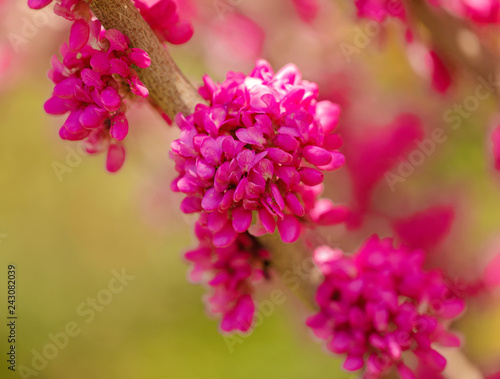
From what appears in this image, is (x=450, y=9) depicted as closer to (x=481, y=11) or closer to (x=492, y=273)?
(x=481, y=11)

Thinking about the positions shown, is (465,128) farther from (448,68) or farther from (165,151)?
(165,151)

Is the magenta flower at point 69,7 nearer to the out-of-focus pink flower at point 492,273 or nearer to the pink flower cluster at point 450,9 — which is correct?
the pink flower cluster at point 450,9

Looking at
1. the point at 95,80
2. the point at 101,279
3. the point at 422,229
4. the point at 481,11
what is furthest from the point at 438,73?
the point at 101,279

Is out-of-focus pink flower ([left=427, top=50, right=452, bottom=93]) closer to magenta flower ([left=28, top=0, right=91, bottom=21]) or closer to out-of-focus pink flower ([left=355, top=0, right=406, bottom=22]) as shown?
out-of-focus pink flower ([left=355, top=0, right=406, bottom=22])

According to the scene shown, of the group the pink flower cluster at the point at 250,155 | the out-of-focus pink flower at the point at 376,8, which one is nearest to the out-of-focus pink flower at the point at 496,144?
the out-of-focus pink flower at the point at 376,8

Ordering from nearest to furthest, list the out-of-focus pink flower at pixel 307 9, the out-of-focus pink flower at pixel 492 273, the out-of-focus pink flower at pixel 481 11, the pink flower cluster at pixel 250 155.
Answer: the pink flower cluster at pixel 250 155, the out-of-focus pink flower at pixel 481 11, the out-of-focus pink flower at pixel 492 273, the out-of-focus pink flower at pixel 307 9

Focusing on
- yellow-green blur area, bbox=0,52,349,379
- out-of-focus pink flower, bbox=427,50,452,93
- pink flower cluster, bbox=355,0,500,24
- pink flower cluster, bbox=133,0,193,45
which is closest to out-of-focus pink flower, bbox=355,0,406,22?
pink flower cluster, bbox=355,0,500,24
